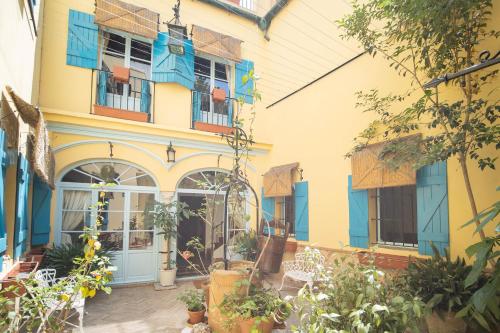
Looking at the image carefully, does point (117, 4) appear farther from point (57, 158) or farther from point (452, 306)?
point (452, 306)

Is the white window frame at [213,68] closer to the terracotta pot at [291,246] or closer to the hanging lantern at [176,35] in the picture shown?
the hanging lantern at [176,35]

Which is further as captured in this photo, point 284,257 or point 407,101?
point 284,257

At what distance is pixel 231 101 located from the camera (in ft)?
24.5

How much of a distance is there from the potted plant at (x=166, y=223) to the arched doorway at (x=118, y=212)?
0.26 m

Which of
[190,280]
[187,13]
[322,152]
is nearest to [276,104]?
[322,152]

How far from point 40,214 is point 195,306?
3.38 meters

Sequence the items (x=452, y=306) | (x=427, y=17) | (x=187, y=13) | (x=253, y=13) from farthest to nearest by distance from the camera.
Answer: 1. (x=253, y=13)
2. (x=187, y=13)
3. (x=427, y=17)
4. (x=452, y=306)

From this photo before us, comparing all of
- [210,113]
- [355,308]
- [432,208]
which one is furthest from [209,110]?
[355,308]

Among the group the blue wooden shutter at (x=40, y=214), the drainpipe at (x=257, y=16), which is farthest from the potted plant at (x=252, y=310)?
the drainpipe at (x=257, y=16)

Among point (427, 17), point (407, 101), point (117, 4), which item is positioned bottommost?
point (407, 101)

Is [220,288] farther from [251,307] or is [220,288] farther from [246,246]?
[246,246]

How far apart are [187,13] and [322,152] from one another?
15.5 feet

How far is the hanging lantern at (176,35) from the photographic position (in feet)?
20.9

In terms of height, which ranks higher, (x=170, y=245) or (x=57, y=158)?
(x=57, y=158)
